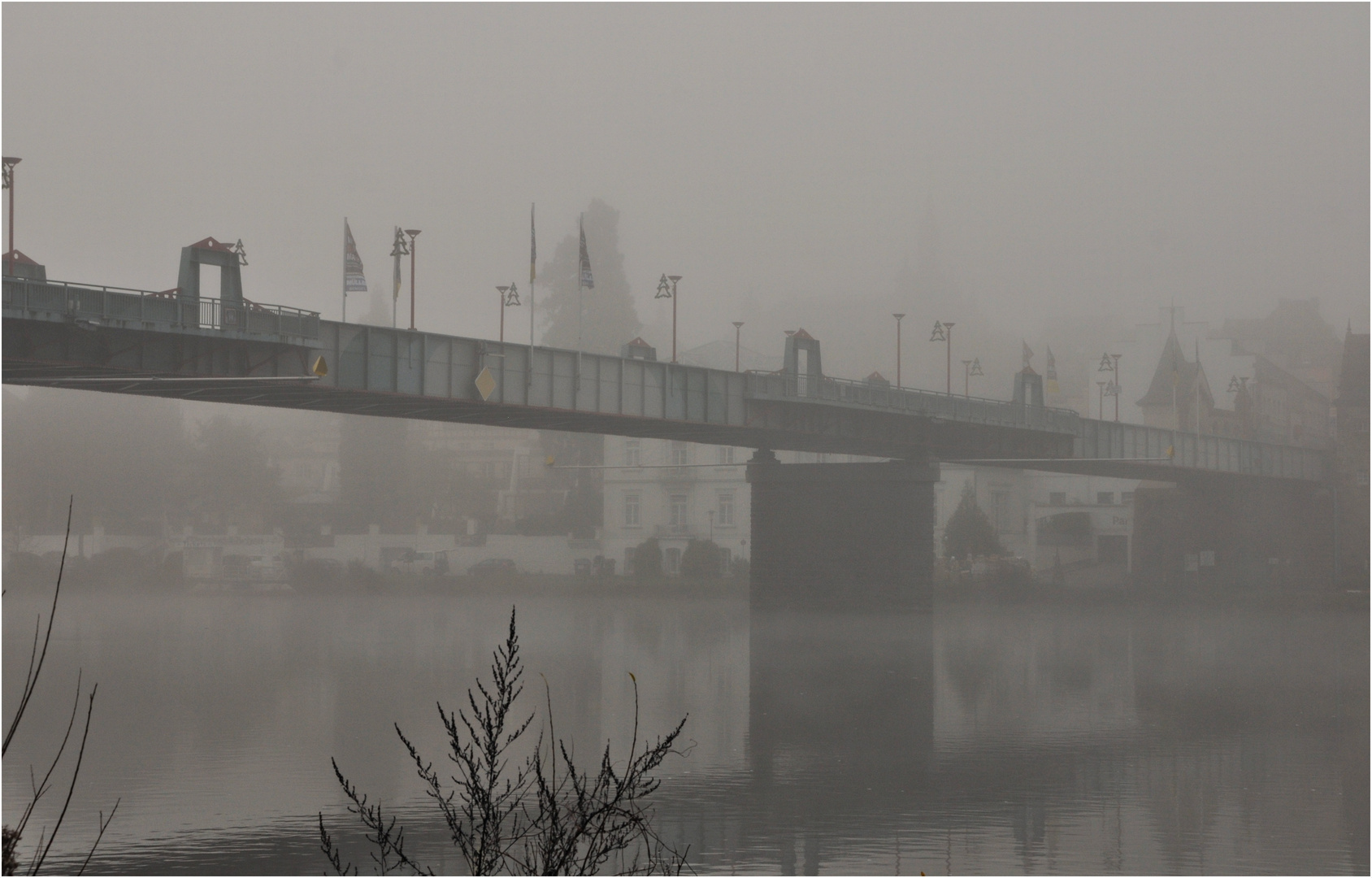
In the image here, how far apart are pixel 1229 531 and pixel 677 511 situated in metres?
43.1

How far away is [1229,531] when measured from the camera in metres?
111

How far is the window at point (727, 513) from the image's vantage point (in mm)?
116938

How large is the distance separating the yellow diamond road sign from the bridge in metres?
0.17

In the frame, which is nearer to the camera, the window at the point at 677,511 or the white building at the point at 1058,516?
the window at the point at 677,511

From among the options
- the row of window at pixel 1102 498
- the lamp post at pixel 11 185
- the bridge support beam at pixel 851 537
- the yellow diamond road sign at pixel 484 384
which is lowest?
the bridge support beam at pixel 851 537

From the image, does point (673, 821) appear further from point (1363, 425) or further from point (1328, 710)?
point (1363, 425)

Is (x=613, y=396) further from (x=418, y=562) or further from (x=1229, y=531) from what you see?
(x=1229, y=531)

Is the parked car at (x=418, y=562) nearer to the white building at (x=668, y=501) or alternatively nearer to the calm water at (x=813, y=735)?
the white building at (x=668, y=501)

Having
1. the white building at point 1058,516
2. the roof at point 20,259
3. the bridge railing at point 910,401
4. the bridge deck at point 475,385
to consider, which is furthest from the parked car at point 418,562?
the roof at point 20,259

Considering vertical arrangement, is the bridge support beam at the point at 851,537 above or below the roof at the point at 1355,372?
below

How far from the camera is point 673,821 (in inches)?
1040

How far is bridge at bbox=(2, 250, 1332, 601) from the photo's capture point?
4550cm

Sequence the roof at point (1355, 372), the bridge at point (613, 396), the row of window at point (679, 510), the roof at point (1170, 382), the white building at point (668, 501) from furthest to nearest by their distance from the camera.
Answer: the roof at point (1170, 382), the row of window at point (679, 510), the white building at point (668, 501), the roof at point (1355, 372), the bridge at point (613, 396)

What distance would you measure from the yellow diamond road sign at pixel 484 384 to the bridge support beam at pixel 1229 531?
235 feet
